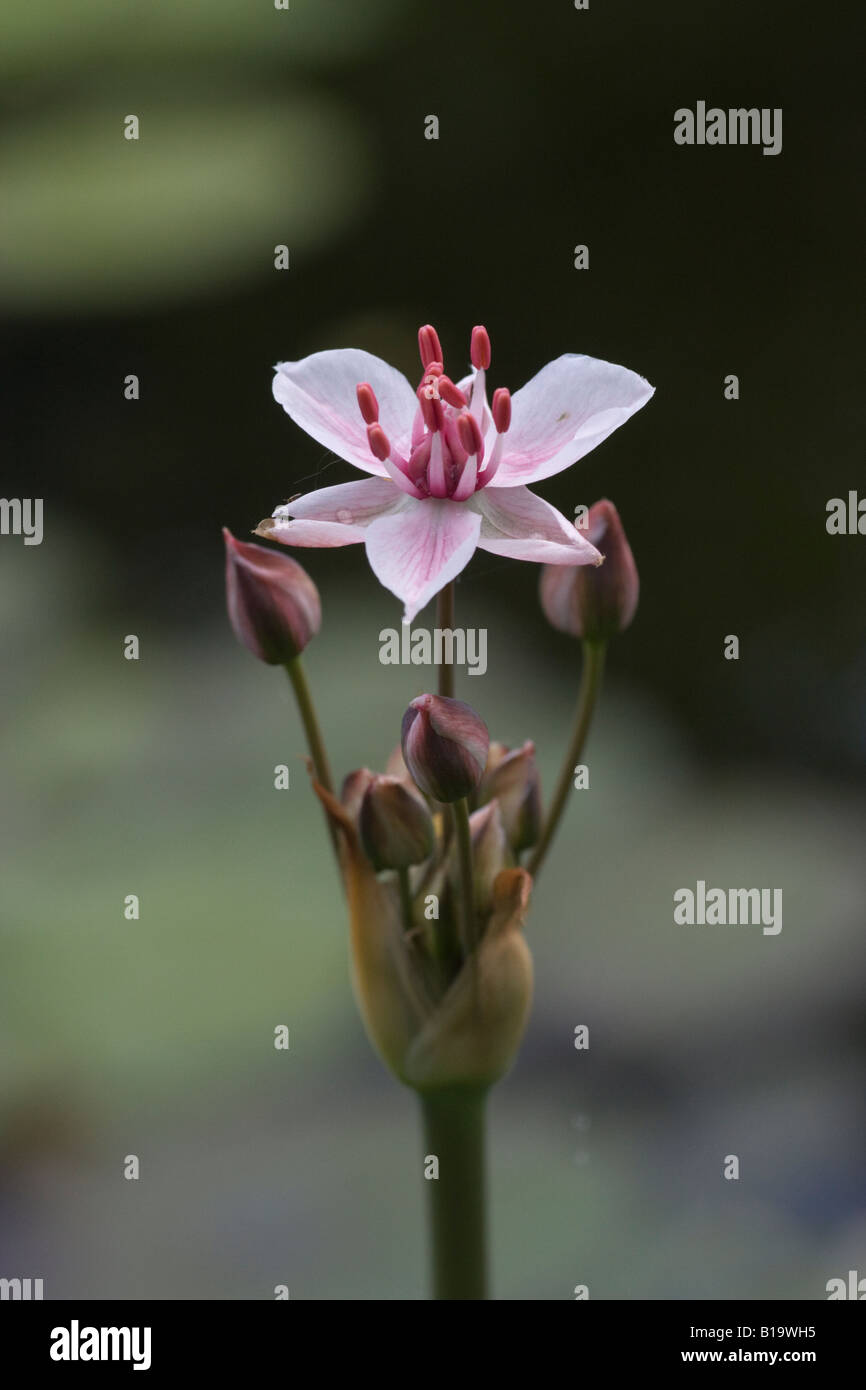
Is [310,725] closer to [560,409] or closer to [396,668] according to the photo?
[560,409]

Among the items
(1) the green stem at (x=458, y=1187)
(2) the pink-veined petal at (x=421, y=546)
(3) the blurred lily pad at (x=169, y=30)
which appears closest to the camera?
(2) the pink-veined petal at (x=421, y=546)

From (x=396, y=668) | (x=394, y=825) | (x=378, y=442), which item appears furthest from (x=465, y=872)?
(x=396, y=668)

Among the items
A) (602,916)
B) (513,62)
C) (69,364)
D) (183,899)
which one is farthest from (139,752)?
(513,62)

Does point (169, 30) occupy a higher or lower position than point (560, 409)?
higher

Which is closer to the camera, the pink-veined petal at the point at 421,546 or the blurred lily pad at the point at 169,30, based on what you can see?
the pink-veined petal at the point at 421,546

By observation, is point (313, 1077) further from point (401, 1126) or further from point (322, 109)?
point (322, 109)

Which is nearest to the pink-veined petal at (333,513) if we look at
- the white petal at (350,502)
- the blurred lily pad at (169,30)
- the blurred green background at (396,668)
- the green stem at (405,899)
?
the white petal at (350,502)

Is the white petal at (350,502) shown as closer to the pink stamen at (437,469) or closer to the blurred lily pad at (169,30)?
the pink stamen at (437,469)
